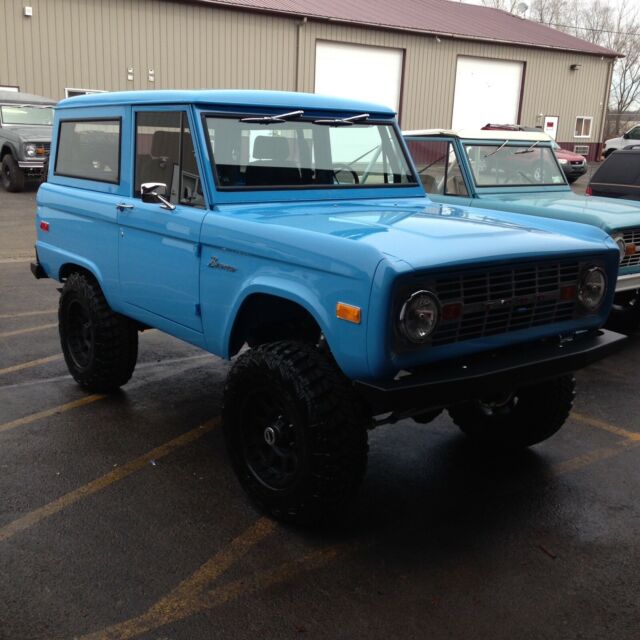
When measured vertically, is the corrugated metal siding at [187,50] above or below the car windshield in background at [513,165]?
above

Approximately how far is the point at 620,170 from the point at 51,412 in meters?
7.11

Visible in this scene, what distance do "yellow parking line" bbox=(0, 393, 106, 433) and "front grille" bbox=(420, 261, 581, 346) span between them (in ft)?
9.45

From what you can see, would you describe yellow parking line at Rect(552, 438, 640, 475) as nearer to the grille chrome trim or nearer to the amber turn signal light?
the grille chrome trim

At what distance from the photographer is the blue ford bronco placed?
120 inches

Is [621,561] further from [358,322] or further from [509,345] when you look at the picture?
[358,322]

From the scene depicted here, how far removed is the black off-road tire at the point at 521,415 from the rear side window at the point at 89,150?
265cm

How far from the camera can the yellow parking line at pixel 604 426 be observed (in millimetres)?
4730

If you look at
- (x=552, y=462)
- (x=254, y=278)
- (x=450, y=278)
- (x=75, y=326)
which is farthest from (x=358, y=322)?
(x=75, y=326)

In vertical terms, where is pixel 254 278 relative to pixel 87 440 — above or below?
above

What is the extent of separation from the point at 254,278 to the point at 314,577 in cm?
137

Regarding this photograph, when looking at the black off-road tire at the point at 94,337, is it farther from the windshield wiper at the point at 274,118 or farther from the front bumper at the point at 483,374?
the front bumper at the point at 483,374

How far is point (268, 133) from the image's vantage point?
4.20m

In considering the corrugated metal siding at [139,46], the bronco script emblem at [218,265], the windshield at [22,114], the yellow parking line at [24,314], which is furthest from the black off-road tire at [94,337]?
the corrugated metal siding at [139,46]

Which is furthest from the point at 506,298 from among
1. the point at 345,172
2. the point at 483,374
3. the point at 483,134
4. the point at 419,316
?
the point at 483,134
